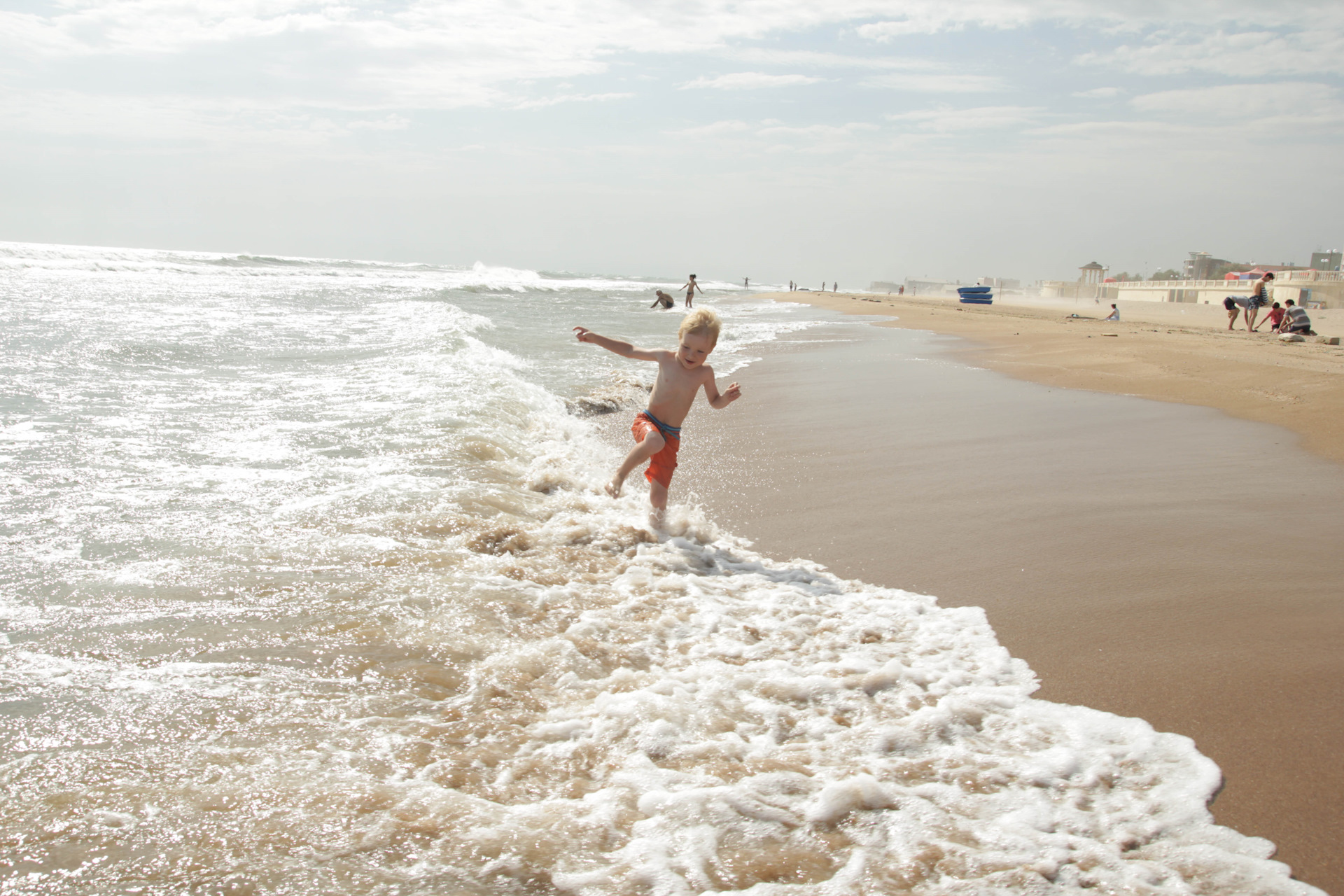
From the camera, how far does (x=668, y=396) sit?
491 cm

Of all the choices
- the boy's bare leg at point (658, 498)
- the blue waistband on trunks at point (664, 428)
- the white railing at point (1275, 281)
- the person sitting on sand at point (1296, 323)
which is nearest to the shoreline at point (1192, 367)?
the person sitting on sand at point (1296, 323)

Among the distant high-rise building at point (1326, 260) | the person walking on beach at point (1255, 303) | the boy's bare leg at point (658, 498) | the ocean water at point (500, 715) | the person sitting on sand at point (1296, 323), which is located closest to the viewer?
the ocean water at point (500, 715)

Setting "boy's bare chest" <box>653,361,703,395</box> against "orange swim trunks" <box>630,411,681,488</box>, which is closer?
"orange swim trunks" <box>630,411,681,488</box>

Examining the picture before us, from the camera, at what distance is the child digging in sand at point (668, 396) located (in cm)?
475

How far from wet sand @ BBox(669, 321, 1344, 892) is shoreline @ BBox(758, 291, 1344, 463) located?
→ 0.49 meters

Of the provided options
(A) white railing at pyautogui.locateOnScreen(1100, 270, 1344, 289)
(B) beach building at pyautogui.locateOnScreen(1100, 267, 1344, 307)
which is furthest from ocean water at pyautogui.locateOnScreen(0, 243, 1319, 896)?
(A) white railing at pyautogui.locateOnScreen(1100, 270, 1344, 289)

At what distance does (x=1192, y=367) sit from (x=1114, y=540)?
7850 mm

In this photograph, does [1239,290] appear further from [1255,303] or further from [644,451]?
[644,451]

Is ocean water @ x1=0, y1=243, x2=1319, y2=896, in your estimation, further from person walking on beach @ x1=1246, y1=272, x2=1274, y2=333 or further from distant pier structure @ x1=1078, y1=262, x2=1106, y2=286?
distant pier structure @ x1=1078, y1=262, x2=1106, y2=286

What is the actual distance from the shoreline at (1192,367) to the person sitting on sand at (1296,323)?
925mm

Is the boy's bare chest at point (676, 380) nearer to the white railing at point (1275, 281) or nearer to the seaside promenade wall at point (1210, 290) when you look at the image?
the seaside promenade wall at point (1210, 290)

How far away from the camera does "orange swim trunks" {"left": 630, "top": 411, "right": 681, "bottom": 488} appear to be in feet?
15.5

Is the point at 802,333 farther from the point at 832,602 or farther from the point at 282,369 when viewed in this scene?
the point at 832,602

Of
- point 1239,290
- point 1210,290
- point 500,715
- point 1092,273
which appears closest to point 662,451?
point 500,715
